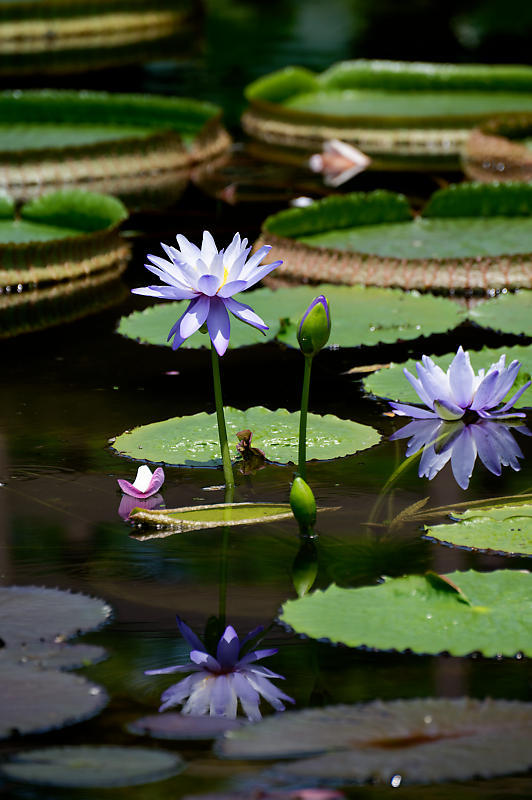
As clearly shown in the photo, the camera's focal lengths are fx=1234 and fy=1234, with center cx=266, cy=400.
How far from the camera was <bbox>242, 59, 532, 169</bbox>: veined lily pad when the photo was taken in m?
6.30

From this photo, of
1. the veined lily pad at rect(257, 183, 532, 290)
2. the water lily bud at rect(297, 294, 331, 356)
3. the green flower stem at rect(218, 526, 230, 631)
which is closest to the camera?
the green flower stem at rect(218, 526, 230, 631)

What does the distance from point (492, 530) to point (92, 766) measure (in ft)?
2.80

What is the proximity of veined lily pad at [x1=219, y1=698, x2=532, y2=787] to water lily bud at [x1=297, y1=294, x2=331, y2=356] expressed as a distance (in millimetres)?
736

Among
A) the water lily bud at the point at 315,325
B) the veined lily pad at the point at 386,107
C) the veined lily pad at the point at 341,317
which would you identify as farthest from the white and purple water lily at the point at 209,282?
the veined lily pad at the point at 386,107

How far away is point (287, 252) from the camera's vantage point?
3906 millimetres

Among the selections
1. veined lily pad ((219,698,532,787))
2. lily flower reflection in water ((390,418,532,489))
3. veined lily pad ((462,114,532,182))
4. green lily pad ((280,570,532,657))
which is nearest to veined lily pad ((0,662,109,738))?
veined lily pad ((219,698,532,787))

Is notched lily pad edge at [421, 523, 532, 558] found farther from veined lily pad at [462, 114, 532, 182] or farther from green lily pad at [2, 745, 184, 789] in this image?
veined lily pad at [462, 114, 532, 182]

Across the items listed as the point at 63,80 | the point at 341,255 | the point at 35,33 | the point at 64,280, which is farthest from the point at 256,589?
the point at 35,33

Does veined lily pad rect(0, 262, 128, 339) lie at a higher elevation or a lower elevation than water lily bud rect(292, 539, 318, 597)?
lower

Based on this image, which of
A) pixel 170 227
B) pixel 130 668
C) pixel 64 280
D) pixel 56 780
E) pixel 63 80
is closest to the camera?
pixel 56 780

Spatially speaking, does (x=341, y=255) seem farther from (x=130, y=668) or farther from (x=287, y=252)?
(x=130, y=668)

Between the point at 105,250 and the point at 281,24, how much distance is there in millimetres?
8310

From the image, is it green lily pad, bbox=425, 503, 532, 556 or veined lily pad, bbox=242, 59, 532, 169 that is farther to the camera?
veined lily pad, bbox=242, 59, 532, 169

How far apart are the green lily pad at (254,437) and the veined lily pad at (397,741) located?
33.3 inches
